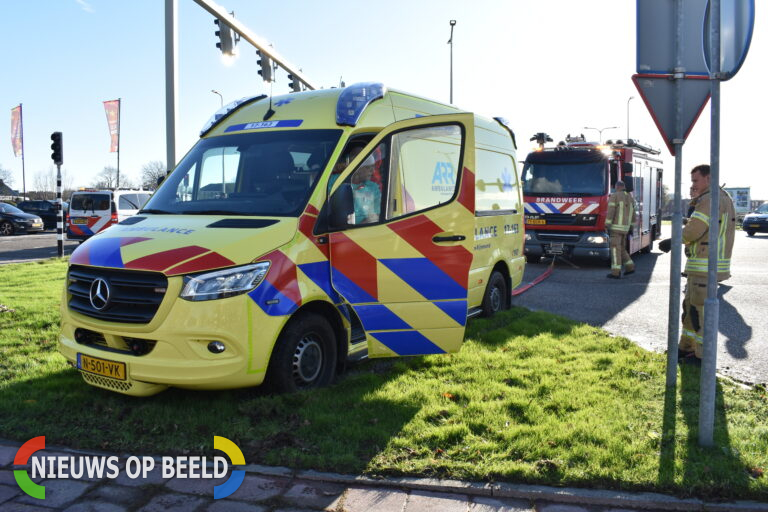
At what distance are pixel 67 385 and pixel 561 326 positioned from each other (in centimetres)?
516

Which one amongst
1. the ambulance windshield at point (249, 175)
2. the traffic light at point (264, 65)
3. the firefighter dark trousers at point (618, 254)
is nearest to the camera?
the ambulance windshield at point (249, 175)

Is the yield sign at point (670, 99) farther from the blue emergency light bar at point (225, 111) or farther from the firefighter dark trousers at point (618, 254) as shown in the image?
the firefighter dark trousers at point (618, 254)

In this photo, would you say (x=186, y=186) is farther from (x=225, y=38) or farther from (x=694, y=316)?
(x=225, y=38)

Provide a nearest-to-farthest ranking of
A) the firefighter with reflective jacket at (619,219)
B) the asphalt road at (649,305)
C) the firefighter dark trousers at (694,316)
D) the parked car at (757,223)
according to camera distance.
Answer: the firefighter dark trousers at (694,316) < the asphalt road at (649,305) < the firefighter with reflective jacket at (619,219) < the parked car at (757,223)

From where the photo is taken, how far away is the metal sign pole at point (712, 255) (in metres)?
3.67

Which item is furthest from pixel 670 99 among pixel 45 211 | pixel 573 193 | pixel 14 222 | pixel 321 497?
pixel 45 211

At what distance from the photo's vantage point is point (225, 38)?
1451cm

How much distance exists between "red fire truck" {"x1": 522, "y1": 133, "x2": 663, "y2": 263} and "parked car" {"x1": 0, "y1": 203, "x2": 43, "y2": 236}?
2278cm

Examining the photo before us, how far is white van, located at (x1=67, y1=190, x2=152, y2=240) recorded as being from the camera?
773 inches

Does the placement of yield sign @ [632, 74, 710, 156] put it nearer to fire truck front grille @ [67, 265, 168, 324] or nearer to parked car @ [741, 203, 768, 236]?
fire truck front grille @ [67, 265, 168, 324]

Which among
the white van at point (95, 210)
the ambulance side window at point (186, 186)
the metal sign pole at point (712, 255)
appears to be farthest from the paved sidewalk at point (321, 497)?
the white van at point (95, 210)

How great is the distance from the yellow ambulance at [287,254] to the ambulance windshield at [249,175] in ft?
0.04

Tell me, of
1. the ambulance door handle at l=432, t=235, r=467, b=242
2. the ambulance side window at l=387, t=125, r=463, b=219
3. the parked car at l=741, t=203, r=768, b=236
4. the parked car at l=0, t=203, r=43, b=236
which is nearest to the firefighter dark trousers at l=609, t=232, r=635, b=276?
the ambulance side window at l=387, t=125, r=463, b=219

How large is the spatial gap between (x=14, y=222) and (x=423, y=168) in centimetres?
2682
